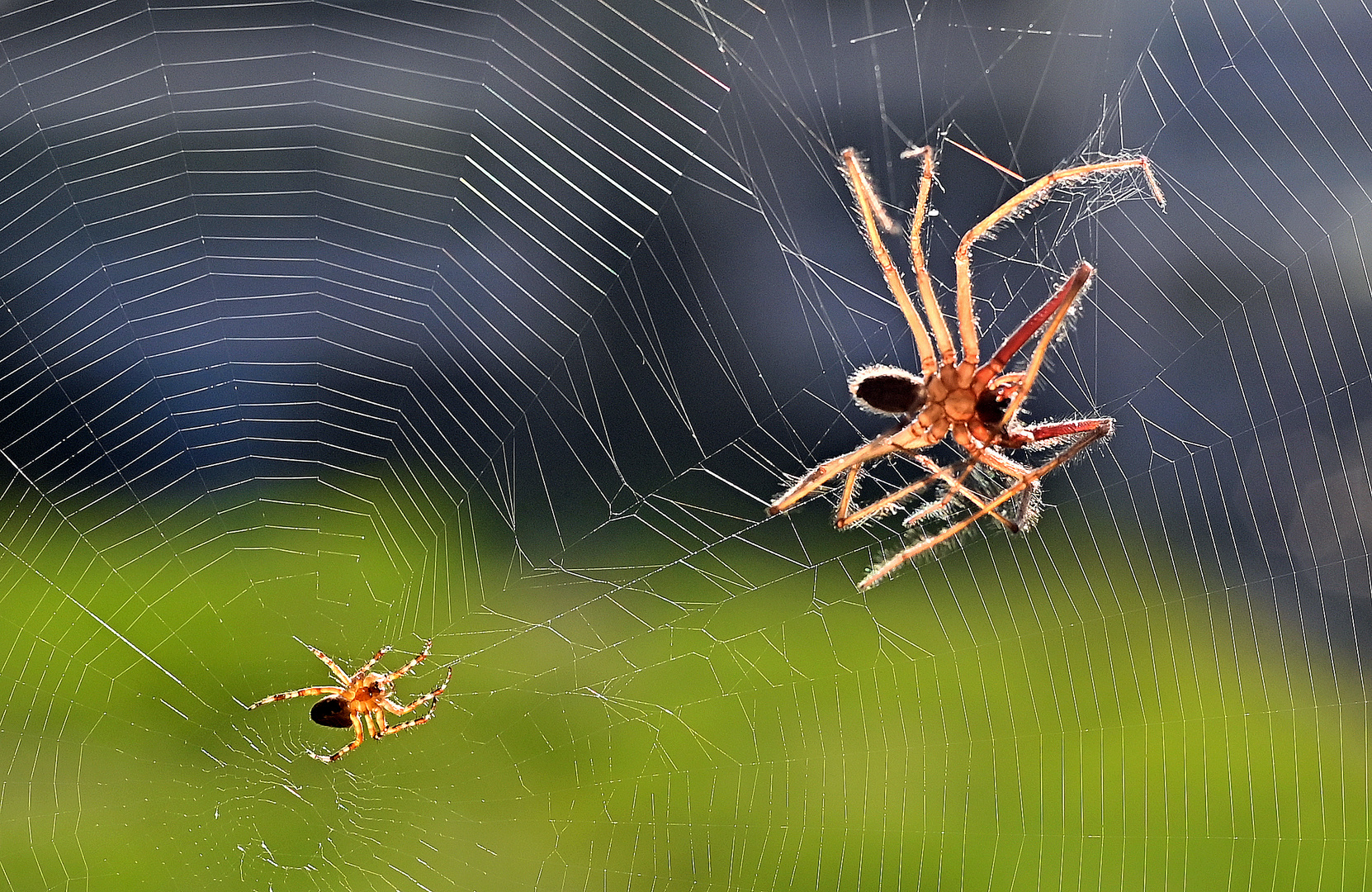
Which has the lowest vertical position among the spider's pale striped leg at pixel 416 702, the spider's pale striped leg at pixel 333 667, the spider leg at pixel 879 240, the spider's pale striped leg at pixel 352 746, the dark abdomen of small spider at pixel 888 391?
the spider's pale striped leg at pixel 352 746

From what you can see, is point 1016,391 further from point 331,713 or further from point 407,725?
point 331,713

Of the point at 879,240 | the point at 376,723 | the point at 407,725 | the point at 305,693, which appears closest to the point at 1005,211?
the point at 879,240

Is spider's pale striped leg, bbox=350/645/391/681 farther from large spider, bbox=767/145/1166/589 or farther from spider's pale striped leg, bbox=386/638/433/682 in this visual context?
large spider, bbox=767/145/1166/589

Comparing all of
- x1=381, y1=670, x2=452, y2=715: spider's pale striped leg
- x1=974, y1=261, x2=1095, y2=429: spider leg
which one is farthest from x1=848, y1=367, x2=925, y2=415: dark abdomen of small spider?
x1=381, y1=670, x2=452, y2=715: spider's pale striped leg

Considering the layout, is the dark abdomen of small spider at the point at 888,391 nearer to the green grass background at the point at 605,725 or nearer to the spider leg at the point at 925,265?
the spider leg at the point at 925,265

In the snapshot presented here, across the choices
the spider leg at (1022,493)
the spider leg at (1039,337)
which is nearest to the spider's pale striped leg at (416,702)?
the spider leg at (1022,493)

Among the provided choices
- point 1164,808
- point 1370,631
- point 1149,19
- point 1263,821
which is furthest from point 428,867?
point 1149,19
